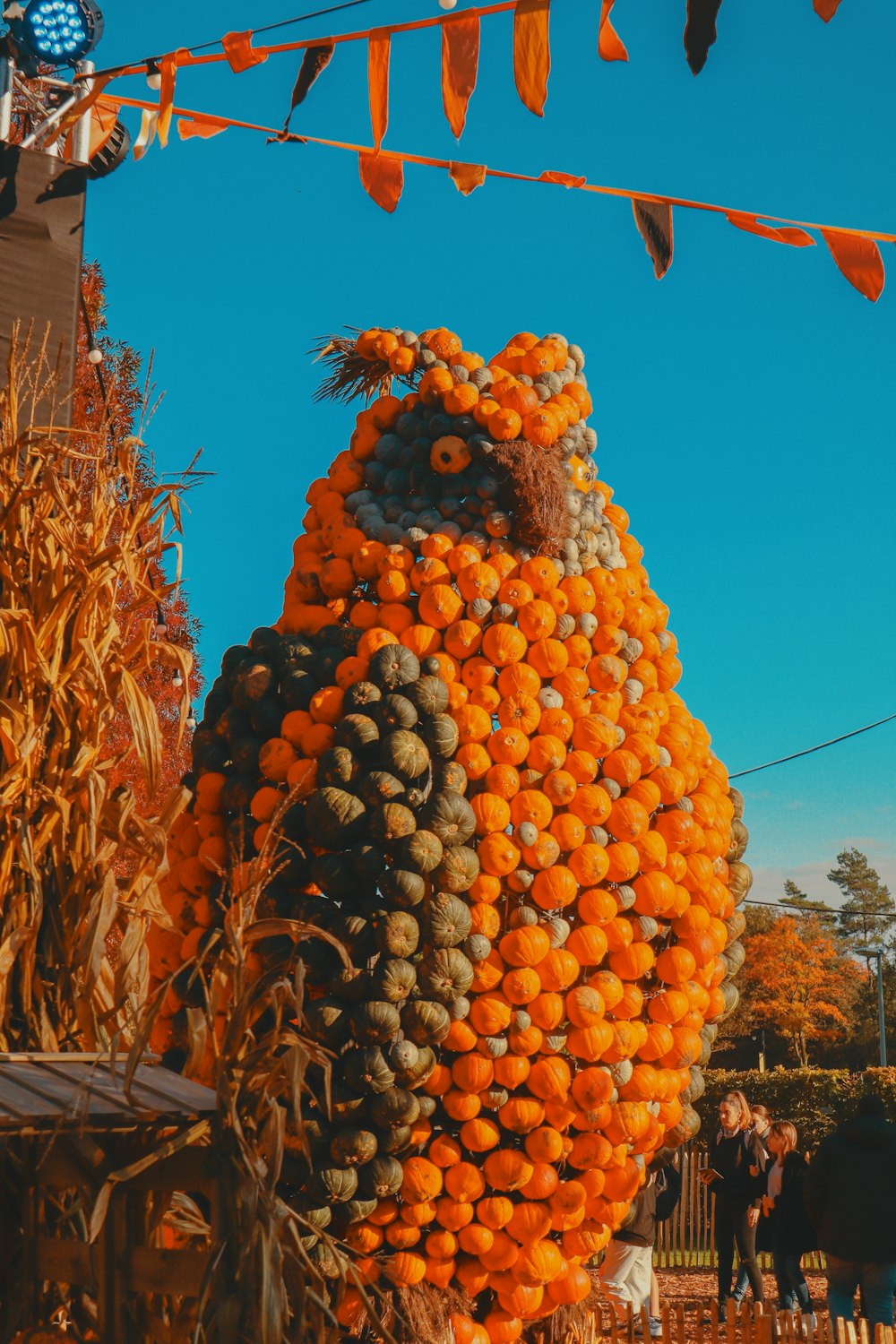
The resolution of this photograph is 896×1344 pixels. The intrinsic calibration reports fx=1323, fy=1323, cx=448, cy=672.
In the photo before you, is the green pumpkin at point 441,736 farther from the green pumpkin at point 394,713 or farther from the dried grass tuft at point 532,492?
the dried grass tuft at point 532,492

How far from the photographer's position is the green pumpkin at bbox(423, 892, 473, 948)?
446 centimetres

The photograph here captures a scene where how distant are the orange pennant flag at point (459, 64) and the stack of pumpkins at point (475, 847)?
5.80ft

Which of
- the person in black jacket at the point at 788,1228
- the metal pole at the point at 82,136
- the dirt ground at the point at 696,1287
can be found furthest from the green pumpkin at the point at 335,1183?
the dirt ground at the point at 696,1287

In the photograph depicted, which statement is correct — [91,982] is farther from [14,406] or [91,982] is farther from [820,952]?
[820,952]

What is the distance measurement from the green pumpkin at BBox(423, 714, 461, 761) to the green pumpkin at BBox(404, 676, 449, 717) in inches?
1.4

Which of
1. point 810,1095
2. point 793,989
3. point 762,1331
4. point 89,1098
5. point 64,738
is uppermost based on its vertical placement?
point 793,989

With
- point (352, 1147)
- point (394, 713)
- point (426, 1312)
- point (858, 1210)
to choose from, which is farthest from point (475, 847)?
point (858, 1210)

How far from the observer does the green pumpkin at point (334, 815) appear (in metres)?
4.48

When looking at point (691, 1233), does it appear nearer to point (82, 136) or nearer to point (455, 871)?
point (455, 871)

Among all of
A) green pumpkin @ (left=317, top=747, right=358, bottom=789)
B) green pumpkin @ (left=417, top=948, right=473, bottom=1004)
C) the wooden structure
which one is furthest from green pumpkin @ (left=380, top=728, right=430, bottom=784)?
the wooden structure

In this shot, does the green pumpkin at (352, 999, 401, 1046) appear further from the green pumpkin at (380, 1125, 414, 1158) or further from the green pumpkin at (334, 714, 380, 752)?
the green pumpkin at (334, 714, 380, 752)

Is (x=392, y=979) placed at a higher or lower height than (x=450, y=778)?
lower

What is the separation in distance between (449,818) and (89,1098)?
82.2 inches

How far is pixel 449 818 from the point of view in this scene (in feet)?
15.0
